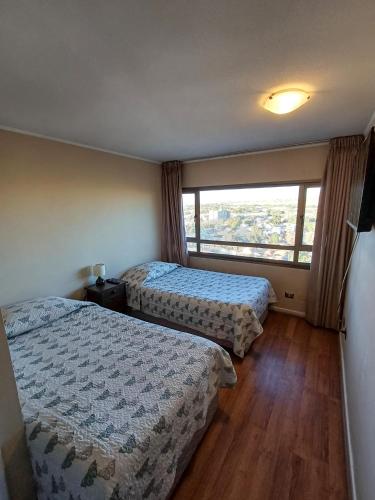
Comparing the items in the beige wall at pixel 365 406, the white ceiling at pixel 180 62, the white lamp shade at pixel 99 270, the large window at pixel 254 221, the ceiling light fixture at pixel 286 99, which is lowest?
the beige wall at pixel 365 406

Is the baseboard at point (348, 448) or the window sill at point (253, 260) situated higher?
the window sill at point (253, 260)

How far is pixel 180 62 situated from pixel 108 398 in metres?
1.87

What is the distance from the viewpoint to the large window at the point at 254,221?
10.4ft

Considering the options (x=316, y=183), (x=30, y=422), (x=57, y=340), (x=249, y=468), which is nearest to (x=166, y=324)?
(x=57, y=340)

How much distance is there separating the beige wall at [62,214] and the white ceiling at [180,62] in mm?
418

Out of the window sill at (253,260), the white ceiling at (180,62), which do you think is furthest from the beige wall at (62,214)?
the window sill at (253,260)

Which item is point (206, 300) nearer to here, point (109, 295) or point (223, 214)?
point (109, 295)

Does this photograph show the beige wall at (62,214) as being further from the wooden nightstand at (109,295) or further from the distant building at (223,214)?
the distant building at (223,214)

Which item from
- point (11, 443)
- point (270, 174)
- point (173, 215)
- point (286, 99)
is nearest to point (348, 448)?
point (11, 443)

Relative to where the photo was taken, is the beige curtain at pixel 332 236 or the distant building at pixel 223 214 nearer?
the beige curtain at pixel 332 236

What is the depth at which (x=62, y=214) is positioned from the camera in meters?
2.64

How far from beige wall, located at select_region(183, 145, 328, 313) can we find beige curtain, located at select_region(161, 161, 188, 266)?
0.20 meters

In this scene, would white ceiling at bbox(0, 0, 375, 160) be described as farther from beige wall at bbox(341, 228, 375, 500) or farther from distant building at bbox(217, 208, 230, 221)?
distant building at bbox(217, 208, 230, 221)

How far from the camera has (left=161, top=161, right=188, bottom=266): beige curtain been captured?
3932mm
